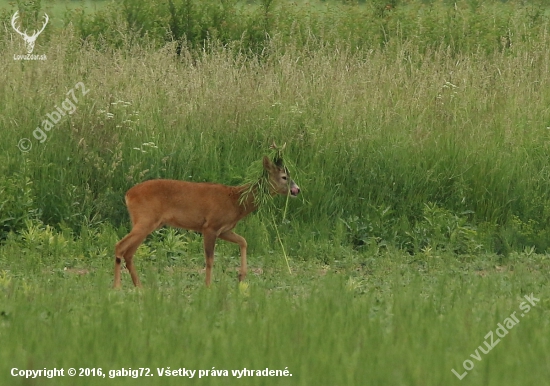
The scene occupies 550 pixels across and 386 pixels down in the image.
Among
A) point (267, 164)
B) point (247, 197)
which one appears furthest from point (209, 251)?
point (267, 164)

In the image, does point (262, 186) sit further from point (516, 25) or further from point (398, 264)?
point (516, 25)

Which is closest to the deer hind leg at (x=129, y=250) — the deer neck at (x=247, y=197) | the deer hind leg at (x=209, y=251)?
the deer hind leg at (x=209, y=251)

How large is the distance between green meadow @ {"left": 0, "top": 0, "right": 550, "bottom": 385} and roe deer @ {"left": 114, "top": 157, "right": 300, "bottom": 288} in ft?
1.33

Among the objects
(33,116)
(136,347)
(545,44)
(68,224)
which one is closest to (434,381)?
(136,347)

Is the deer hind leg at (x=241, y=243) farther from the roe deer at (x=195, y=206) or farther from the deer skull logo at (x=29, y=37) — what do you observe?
the deer skull logo at (x=29, y=37)

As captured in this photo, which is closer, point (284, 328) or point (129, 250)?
point (284, 328)

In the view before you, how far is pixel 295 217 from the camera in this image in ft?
37.3

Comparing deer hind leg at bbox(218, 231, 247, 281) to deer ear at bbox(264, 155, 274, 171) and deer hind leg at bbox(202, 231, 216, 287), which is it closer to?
deer hind leg at bbox(202, 231, 216, 287)

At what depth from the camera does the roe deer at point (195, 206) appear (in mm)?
9227

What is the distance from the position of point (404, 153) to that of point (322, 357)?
6437 mm

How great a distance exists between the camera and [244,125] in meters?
12.2

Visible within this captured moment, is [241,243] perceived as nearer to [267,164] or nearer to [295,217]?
[267,164]

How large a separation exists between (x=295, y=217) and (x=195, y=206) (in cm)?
221

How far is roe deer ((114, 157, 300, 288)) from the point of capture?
9227mm
